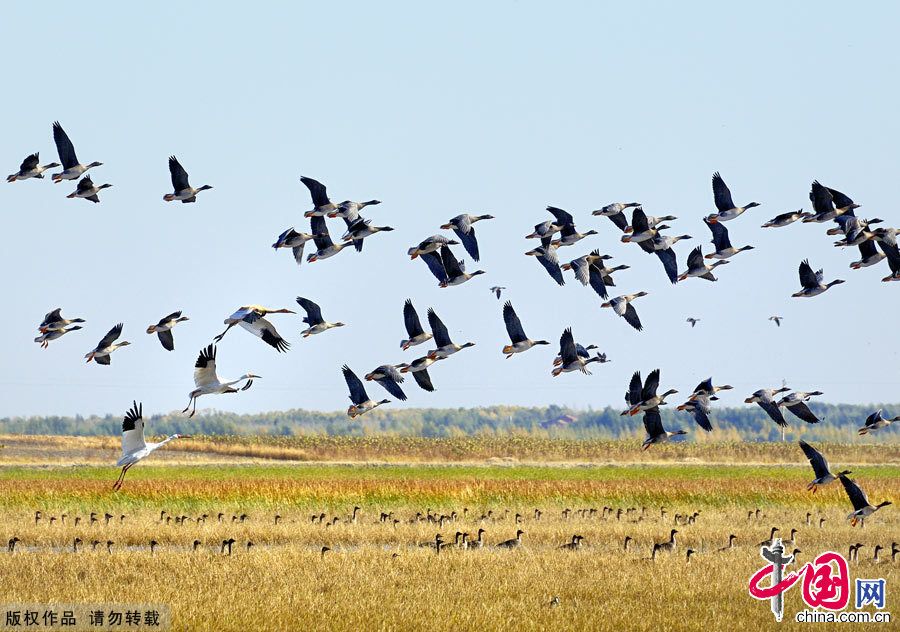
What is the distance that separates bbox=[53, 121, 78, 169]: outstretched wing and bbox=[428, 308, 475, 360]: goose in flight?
290 inches

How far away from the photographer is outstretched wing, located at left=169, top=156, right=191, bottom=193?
25.0 m

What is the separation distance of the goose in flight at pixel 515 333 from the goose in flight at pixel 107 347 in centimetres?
715

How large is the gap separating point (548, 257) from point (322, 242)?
14.2 feet

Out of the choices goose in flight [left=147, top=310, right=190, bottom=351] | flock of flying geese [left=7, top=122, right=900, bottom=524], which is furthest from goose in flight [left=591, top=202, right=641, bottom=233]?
goose in flight [left=147, top=310, right=190, bottom=351]

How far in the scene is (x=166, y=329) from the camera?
24.9 meters

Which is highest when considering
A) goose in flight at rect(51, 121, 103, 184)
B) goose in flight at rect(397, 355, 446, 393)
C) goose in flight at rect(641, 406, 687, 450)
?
goose in flight at rect(51, 121, 103, 184)

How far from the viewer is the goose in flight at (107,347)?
24.5 meters

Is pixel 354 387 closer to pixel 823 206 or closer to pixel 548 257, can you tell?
pixel 548 257

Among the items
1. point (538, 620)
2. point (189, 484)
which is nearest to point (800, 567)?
point (538, 620)

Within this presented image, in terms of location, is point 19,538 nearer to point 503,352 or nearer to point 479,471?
point 503,352

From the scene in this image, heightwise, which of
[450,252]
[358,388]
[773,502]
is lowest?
[773,502]

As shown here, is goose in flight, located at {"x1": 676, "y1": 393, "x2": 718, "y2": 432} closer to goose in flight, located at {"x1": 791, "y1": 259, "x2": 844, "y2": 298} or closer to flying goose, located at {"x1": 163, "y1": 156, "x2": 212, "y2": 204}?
goose in flight, located at {"x1": 791, "y1": 259, "x2": 844, "y2": 298}

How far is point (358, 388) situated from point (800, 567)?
833cm

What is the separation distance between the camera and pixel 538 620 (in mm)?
17531
